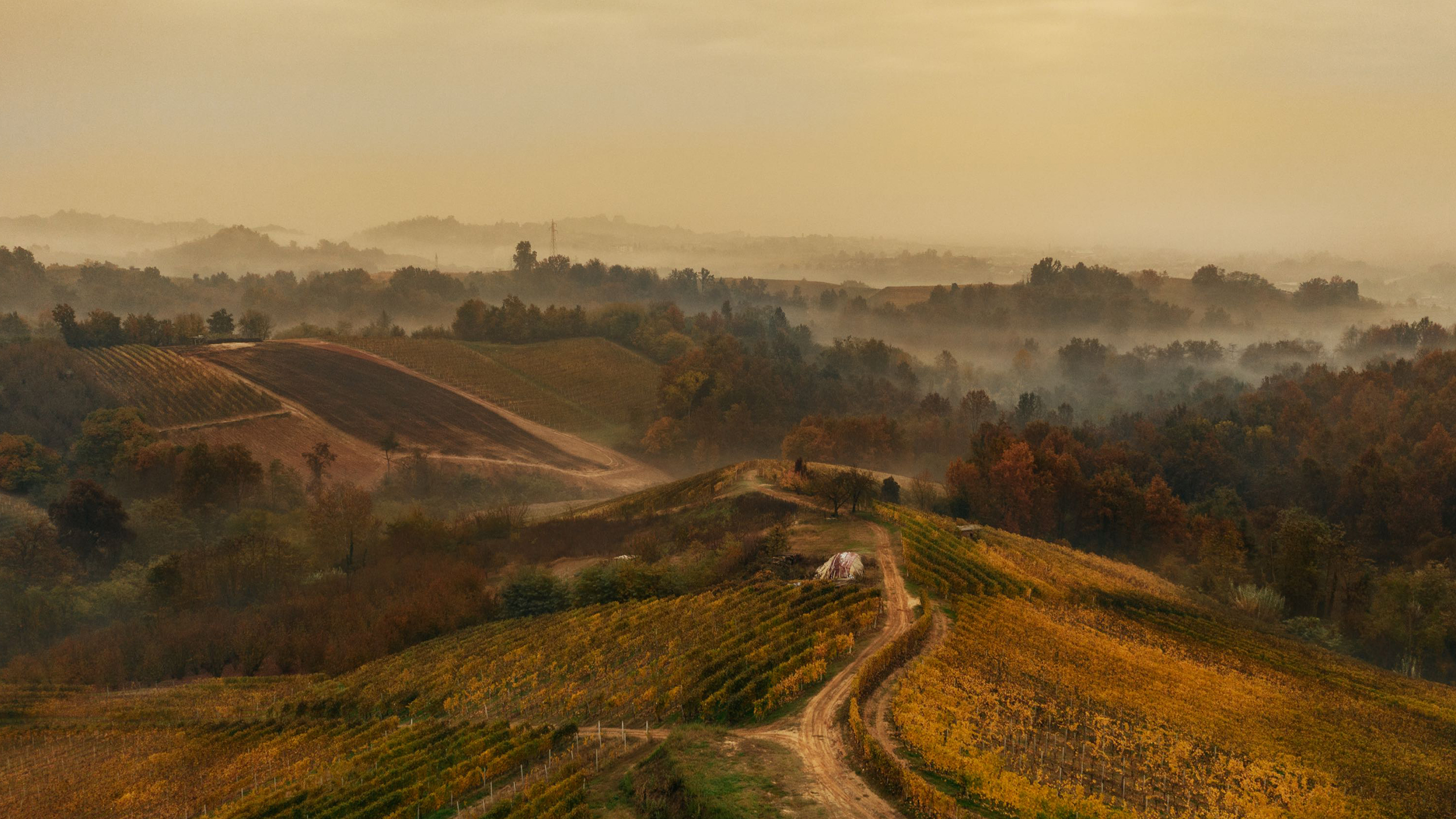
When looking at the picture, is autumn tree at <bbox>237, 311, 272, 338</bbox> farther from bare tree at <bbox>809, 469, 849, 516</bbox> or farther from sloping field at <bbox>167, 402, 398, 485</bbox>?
bare tree at <bbox>809, 469, 849, 516</bbox>

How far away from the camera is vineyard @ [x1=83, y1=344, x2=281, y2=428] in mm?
122062

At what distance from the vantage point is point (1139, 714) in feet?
134

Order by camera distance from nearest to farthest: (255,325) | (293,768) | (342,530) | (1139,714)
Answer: (1139,714), (293,768), (342,530), (255,325)

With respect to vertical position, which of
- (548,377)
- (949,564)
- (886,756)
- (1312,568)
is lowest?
(1312,568)

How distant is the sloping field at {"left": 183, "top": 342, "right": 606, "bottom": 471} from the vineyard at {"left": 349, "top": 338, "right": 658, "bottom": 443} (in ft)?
21.0

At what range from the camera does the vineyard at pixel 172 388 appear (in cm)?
12206

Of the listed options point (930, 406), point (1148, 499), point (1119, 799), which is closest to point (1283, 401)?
point (930, 406)

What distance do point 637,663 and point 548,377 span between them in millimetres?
123934

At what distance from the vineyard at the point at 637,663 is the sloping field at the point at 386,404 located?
72.2 meters

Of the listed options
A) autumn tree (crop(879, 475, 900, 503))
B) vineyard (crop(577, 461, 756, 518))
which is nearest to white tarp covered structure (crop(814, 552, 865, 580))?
vineyard (crop(577, 461, 756, 518))

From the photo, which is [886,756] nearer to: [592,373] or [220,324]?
[592,373]

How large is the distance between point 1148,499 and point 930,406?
214 feet

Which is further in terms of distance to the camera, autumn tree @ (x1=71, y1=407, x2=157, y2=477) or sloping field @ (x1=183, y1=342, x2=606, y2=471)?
sloping field @ (x1=183, y1=342, x2=606, y2=471)

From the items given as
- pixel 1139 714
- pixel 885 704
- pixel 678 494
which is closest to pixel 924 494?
pixel 678 494
